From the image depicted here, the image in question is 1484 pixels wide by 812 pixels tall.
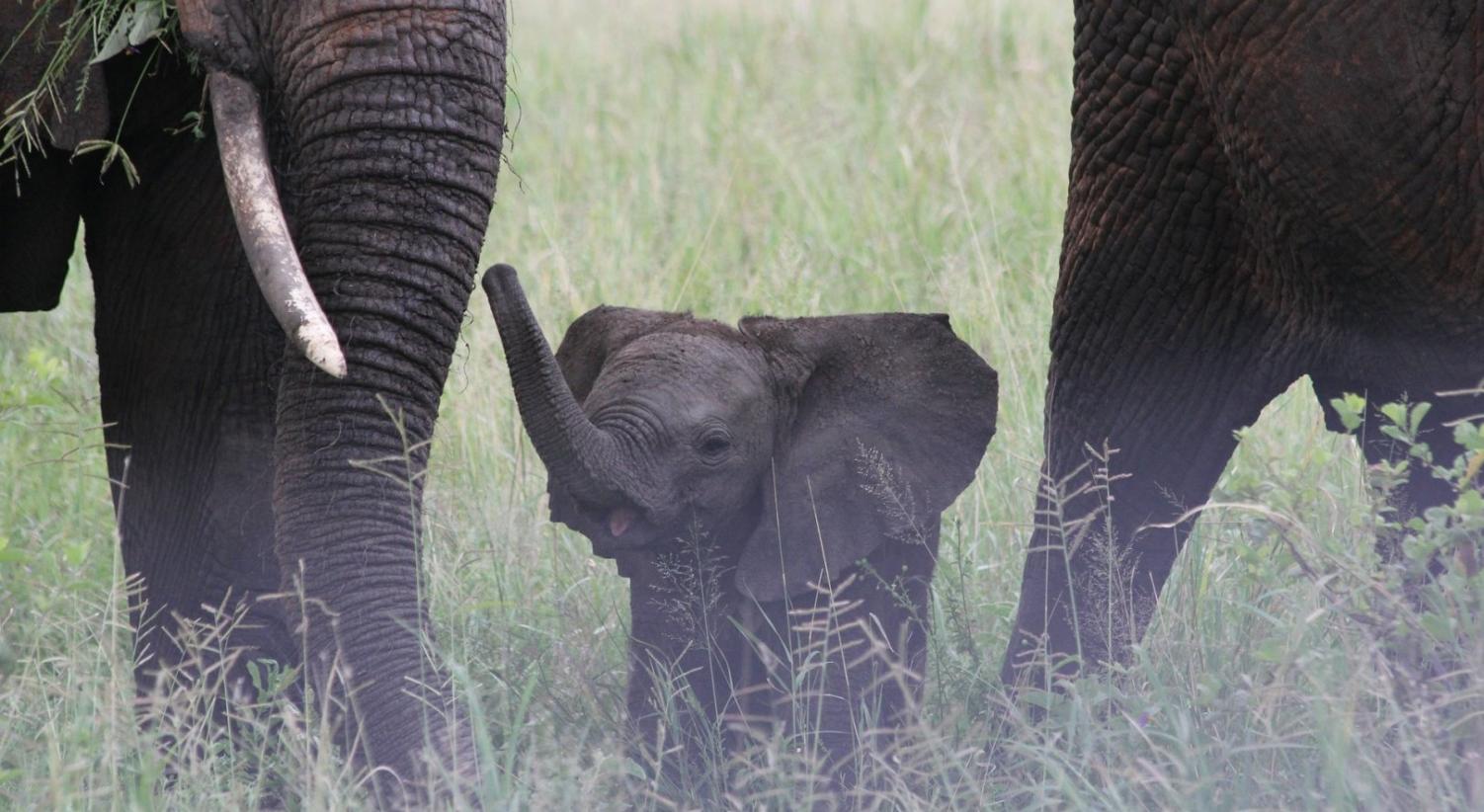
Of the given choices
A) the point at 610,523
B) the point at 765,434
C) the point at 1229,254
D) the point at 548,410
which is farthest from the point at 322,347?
the point at 1229,254

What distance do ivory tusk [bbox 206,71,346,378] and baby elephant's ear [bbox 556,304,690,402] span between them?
104cm

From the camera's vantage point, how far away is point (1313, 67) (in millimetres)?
2789

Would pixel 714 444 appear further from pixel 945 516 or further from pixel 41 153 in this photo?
pixel 945 516

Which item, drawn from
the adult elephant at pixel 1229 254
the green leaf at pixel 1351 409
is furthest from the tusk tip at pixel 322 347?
the green leaf at pixel 1351 409

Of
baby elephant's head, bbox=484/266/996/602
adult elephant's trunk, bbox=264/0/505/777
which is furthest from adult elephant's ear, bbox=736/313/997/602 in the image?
adult elephant's trunk, bbox=264/0/505/777

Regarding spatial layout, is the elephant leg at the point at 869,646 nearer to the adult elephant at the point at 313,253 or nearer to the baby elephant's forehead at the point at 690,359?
the baby elephant's forehead at the point at 690,359

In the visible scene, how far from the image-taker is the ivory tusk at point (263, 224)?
8.02ft

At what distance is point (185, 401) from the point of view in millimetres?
3475

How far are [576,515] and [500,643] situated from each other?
0.66 m

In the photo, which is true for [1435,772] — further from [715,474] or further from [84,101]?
[84,101]

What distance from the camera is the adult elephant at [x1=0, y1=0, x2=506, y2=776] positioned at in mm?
2602

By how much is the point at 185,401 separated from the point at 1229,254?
1.76 m

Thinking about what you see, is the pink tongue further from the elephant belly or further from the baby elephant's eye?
the elephant belly

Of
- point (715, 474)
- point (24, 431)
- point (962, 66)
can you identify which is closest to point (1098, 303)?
point (715, 474)
